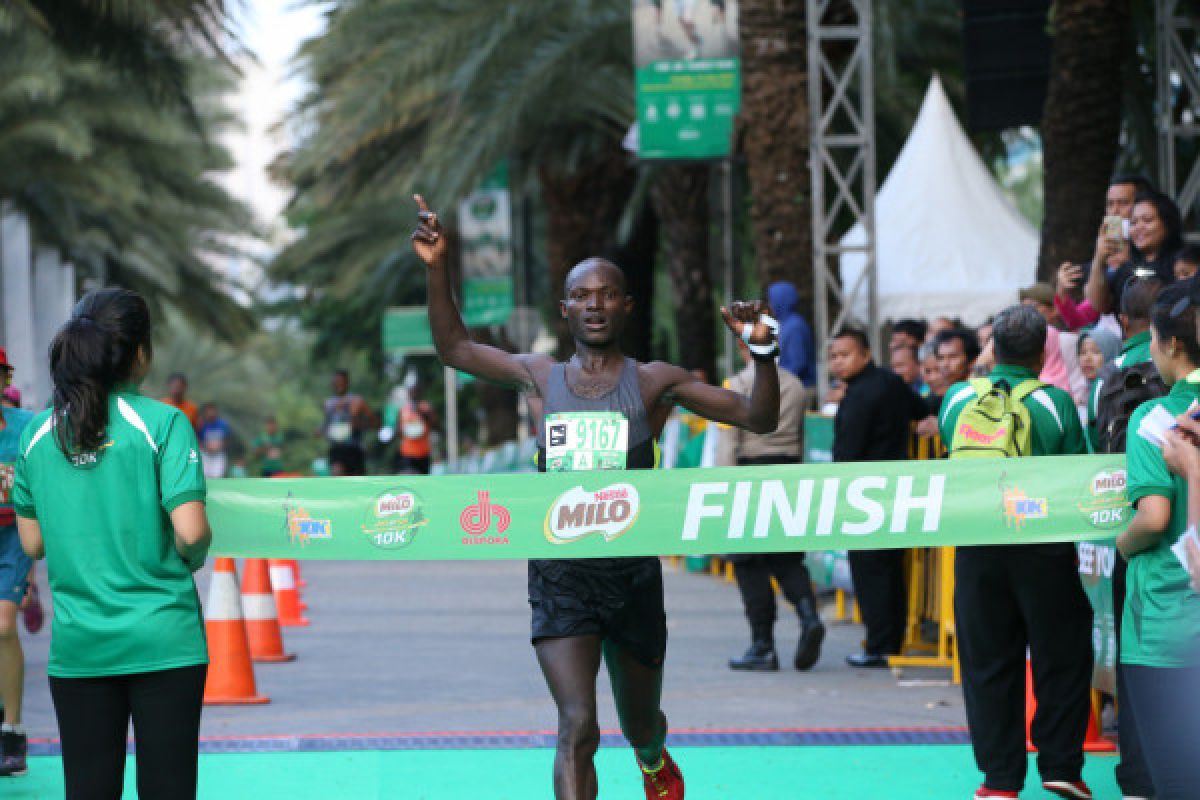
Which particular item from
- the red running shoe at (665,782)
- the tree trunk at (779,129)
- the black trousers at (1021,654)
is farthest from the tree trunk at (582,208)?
the red running shoe at (665,782)

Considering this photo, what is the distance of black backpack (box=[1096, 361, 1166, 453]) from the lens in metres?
6.99

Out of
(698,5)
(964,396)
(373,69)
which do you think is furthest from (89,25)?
(964,396)

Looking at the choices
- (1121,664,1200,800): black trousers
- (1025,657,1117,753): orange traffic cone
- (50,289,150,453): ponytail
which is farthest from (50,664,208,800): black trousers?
Result: (1025,657,1117,753): orange traffic cone

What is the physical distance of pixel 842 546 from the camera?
6.46 m

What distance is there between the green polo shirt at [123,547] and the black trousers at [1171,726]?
2.47 m

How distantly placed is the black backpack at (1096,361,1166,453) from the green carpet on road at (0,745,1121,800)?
146 cm

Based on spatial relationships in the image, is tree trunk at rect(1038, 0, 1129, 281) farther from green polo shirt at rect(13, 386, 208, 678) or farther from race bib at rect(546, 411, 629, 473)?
green polo shirt at rect(13, 386, 208, 678)

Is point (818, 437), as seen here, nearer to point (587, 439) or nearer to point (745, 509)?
point (745, 509)

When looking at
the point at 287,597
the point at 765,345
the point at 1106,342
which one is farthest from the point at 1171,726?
the point at 287,597

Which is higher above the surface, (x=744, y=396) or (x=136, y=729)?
(x=744, y=396)

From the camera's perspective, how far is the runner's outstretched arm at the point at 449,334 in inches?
240

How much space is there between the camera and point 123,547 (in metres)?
5.16

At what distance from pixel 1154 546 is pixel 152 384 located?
62.9 metres

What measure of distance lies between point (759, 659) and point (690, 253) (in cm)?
1391
